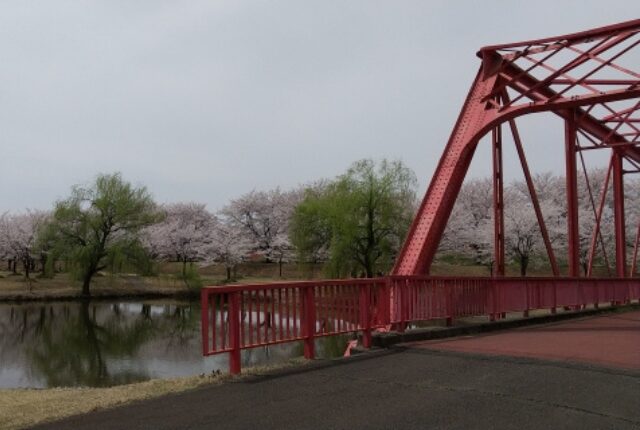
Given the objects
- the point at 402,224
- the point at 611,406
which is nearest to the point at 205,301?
the point at 611,406

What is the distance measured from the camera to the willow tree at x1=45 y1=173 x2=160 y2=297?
43.0m

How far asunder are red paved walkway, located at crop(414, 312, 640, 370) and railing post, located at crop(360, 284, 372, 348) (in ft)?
2.68

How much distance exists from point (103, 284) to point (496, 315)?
40.0 meters

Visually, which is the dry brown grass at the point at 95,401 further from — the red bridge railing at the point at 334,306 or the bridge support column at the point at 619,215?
the bridge support column at the point at 619,215

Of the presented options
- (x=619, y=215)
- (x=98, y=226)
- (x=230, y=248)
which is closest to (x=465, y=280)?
(x=619, y=215)

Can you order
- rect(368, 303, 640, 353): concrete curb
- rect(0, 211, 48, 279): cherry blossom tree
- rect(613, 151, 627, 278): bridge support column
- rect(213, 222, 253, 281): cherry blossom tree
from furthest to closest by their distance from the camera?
rect(213, 222, 253, 281): cherry blossom tree
rect(0, 211, 48, 279): cherry blossom tree
rect(613, 151, 627, 278): bridge support column
rect(368, 303, 640, 353): concrete curb

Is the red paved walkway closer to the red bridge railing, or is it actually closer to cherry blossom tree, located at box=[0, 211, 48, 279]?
the red bridge railing

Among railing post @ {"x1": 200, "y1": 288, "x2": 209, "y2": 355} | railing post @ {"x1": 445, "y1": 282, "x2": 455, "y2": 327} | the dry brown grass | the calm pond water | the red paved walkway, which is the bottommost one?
the calm pond water

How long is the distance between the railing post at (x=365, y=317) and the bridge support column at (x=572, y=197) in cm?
1059

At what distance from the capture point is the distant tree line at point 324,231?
39.2m

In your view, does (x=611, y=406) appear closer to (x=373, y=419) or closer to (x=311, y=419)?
(x=373, y=419)

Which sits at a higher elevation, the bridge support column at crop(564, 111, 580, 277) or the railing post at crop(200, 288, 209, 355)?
the bridge support column at crop(564, 111, 580, 277)

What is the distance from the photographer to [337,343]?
18.9 meters

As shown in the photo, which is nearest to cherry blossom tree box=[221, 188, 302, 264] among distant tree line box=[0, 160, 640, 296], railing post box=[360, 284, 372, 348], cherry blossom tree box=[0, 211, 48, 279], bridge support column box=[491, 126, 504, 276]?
distant tree line box=[0, 160, 640, 296]
